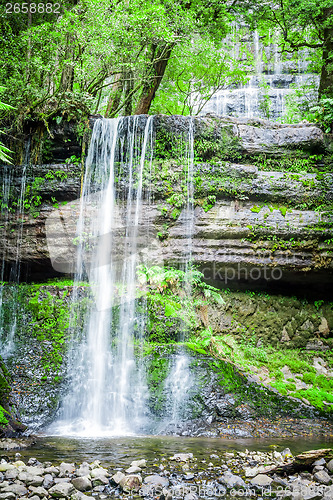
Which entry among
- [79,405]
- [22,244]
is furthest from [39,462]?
[22,244]

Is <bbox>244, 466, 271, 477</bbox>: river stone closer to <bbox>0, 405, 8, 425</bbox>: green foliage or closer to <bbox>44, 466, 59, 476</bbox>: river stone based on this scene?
<bbox>44, 466, 59, 476</bbox>: river stone

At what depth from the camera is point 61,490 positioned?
367cm

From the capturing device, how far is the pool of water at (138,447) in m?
5.01

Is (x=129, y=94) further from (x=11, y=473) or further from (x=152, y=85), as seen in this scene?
(x=11, y=473)

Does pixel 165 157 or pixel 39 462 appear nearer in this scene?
pixel 39 462

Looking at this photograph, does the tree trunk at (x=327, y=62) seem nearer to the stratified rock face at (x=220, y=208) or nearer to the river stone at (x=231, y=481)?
the stratified rock face at (x=220, y=208)

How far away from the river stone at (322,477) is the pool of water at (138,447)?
1391 millimetres

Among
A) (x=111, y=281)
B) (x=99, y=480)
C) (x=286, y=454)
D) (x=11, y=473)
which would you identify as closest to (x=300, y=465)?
(x=286, y=454)

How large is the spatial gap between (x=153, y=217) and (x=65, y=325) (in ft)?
12.4

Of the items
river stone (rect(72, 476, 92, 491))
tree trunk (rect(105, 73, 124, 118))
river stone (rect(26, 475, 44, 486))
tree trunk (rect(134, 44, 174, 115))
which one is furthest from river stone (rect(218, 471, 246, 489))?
tree trunk (rect(105, 73, 124, 118))

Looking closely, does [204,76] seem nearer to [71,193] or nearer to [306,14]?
[306,14]

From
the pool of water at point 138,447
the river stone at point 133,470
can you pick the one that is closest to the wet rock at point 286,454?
the pool of water at point 138,447

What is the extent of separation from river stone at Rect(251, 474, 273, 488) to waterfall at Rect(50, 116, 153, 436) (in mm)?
3613

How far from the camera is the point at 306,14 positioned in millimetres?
11570
